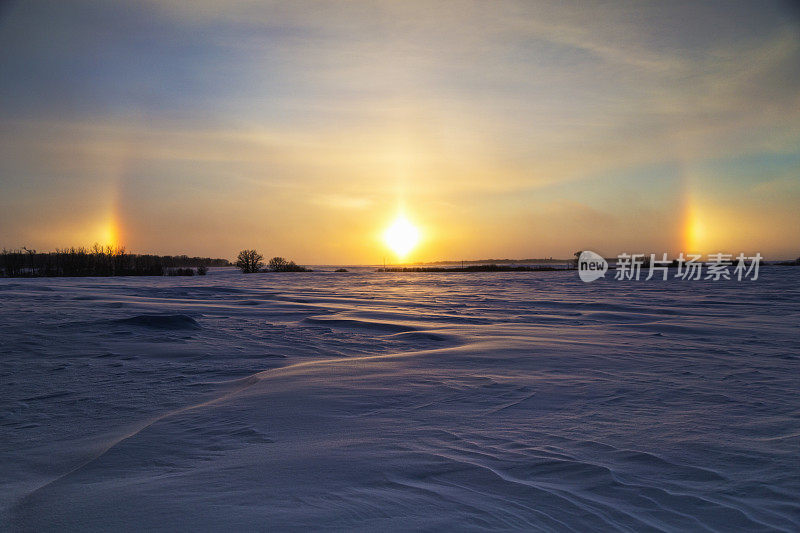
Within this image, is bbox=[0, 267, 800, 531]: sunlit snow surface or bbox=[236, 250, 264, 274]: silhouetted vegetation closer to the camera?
bbox=[0, 267, 800, 531]: sunlit snow surface

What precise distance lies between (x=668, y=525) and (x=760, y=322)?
6238 millimetres

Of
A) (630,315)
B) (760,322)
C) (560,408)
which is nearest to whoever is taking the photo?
(560,408)

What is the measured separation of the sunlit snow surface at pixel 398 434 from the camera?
133 centimetres

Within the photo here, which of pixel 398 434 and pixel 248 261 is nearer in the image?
pixel 398 434

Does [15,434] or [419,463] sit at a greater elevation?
[419,463]

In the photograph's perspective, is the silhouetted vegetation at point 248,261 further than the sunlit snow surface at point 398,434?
→ Yes

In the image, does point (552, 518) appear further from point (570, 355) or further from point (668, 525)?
point (570, 355)

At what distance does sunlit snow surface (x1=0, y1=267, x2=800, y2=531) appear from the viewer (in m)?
1.33

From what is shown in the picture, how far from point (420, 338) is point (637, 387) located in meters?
2.53

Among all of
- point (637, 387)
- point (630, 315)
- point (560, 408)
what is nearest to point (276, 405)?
point (560, 408)

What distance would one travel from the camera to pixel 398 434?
6.43 ft

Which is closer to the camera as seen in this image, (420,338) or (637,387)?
(637,387)

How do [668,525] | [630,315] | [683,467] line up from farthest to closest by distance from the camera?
[630,315] → [683,467] → [668,525]

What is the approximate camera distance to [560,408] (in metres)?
2.32
